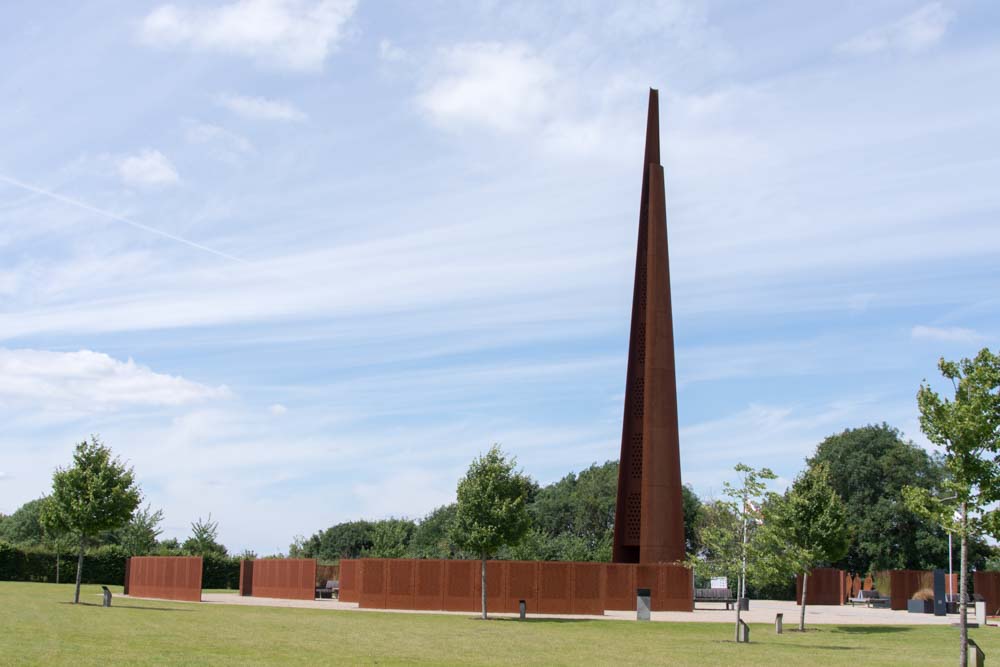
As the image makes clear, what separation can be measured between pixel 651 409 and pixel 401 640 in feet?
93.6

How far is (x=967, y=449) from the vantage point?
61.1 ft

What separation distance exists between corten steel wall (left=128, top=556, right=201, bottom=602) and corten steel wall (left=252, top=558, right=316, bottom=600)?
522cm

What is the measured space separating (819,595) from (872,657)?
40.1 m

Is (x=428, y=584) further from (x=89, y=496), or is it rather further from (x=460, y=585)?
(x=89, y=496)

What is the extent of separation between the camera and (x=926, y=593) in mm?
53844

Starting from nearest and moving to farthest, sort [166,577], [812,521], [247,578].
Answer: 1. [812,521]
2. [166,577]
3. [247,578]

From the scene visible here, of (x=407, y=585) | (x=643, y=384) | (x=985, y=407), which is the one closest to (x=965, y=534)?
(x=985, y=407)

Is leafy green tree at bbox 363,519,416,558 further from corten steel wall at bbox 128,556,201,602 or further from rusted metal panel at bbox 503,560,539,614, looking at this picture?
rusted metal panel at bbox 503,560,539,614

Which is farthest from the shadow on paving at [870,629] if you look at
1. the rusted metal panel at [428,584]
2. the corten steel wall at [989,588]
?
the rusted metal panel at [428,584]

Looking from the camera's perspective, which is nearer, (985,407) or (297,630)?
(985,407)

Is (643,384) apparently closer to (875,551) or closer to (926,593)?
(926,593)

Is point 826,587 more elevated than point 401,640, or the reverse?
point 401,640

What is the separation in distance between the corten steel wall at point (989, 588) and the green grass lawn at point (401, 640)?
13763 mm

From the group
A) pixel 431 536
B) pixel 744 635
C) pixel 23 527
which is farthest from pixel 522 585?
pixel 23 527
